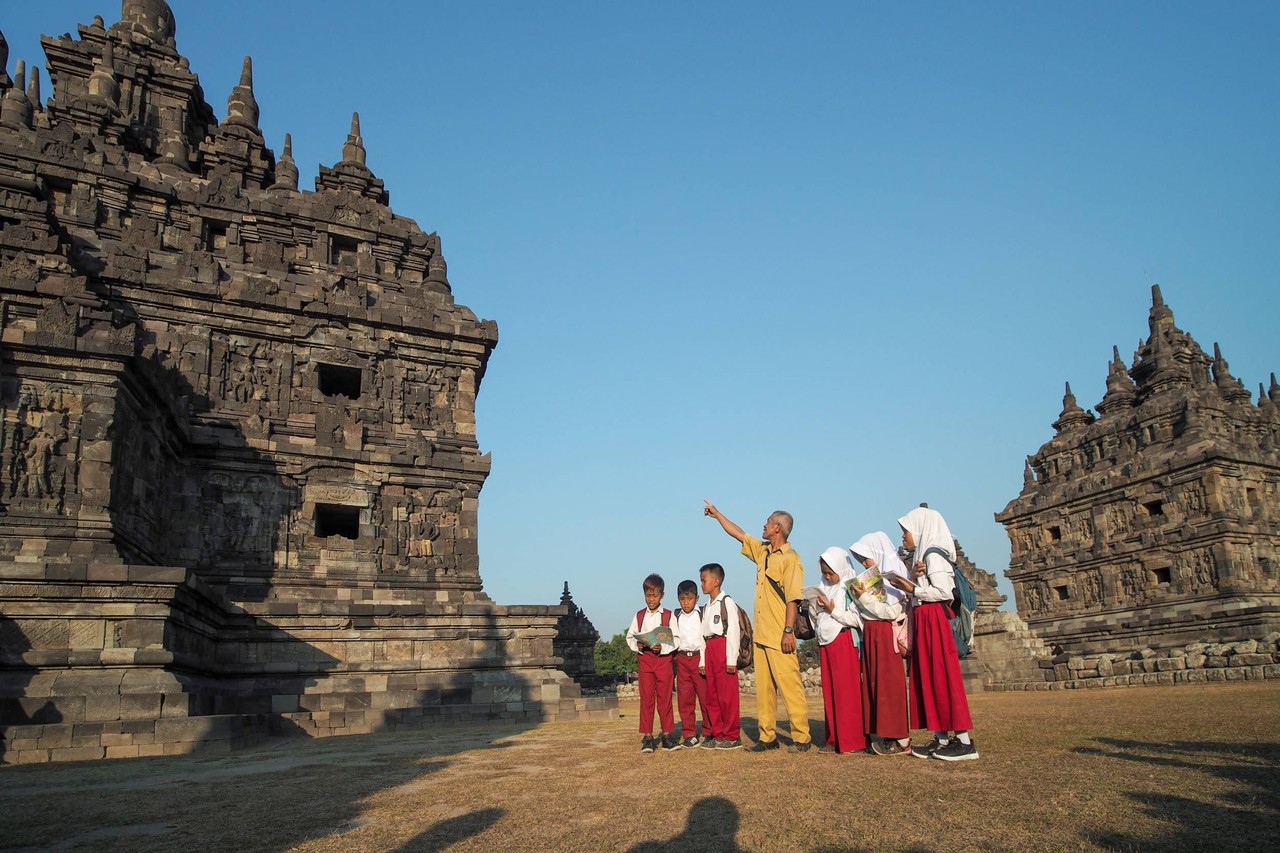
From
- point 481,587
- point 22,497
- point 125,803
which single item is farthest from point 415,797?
point 481,587

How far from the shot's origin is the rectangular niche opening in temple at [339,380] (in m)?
19.0

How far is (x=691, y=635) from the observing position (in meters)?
7.80

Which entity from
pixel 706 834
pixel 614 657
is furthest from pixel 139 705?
pixel 614 657

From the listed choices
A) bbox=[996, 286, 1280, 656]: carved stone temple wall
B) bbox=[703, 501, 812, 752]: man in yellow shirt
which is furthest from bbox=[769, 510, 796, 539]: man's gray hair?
bbox=[996, 286, 1280, 656]: carved stone temple wall

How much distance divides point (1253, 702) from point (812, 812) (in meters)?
9.13

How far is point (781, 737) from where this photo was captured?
8.38 metres

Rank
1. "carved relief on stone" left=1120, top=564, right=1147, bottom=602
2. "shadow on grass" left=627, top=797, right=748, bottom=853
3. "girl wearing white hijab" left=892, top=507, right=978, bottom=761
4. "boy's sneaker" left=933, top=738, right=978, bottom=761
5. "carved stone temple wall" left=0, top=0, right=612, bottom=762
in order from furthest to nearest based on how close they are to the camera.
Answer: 1. "carved relief on stone" left=1120, top=564, right=1147, bottom=602
2. "carved stone temple wall" left=0, top=0, right=612, bottom=762
3. "girl wearing white hijab" left=892, top=507, right=978, bottom=761
4. "boy's sneaker" left=933, top=738, right=978, bottom=761
5. "shadow on grass" left=627, top=797, right=748, bottom=853

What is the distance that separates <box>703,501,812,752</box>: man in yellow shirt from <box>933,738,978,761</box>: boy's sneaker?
4.18 ft

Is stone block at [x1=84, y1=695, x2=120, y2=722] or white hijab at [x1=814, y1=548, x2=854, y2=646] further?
stone block at [x1=84, y1=695, x2=120, y2=722]

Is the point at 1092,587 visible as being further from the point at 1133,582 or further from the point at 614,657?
the point at 614,657

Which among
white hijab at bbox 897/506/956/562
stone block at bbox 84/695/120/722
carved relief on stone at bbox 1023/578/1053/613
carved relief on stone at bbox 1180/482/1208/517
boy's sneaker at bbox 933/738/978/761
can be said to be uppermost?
carved relief on stone at bbox 1180/482/1208/517

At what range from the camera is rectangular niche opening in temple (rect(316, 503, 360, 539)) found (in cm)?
1755

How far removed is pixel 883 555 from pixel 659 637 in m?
2.28

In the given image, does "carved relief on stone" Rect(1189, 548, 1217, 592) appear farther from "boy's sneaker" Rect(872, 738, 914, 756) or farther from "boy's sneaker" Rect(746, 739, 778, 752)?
"boy's sneaker" Rect(872, 738, 914, 756)
